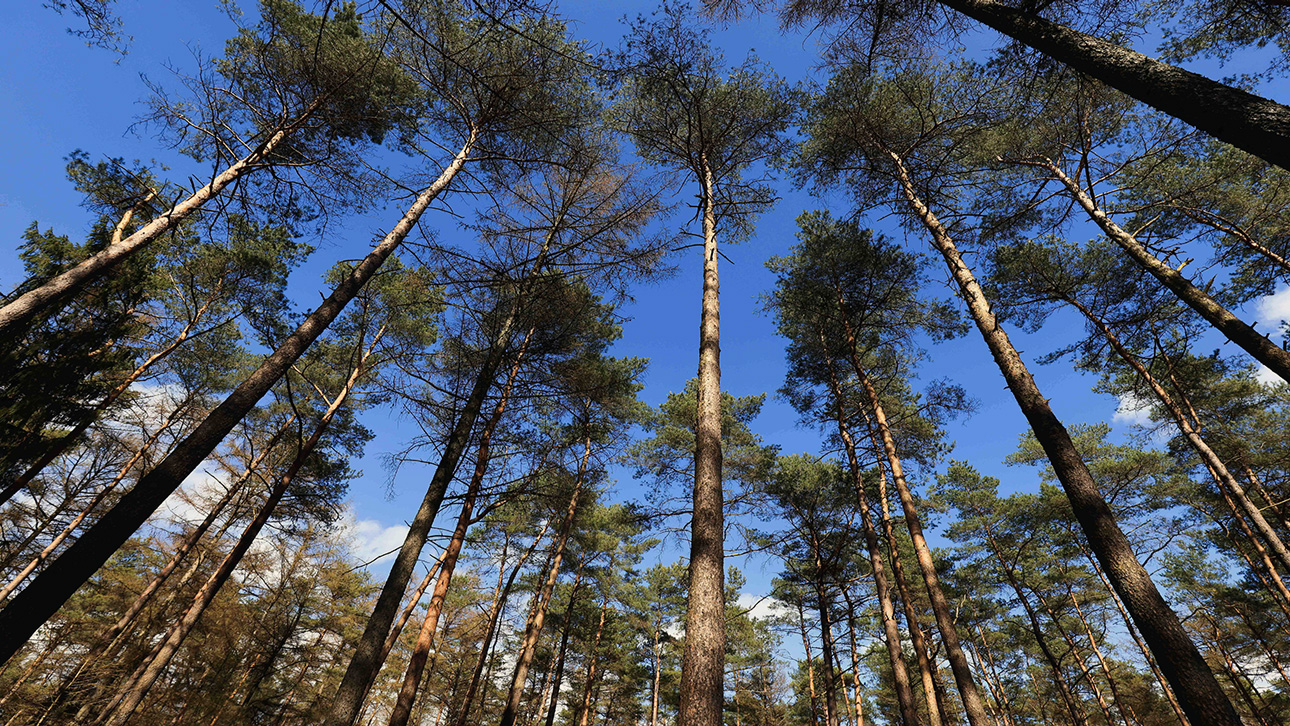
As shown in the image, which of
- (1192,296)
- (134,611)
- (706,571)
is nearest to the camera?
(706,571)

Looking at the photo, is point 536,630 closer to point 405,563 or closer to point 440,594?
point 440,594

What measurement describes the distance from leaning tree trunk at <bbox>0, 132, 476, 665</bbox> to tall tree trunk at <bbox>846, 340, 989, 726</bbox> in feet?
27.1

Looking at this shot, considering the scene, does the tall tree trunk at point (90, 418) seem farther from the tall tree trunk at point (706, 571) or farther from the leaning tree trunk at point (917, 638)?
the leaning tree trunk at point (917, 638)

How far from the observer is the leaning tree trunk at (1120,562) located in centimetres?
288

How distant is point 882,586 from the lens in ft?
28.6

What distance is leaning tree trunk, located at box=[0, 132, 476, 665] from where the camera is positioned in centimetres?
328

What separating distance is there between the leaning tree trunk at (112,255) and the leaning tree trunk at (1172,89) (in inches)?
296

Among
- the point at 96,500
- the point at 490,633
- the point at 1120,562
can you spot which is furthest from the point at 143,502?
the point at 490,633

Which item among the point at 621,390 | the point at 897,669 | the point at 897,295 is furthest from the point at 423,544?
the point at 897,295

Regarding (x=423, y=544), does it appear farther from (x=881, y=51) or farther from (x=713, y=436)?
(x=881, y=51)

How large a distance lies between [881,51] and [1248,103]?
18.8ft

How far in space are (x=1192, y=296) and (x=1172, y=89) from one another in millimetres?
5875

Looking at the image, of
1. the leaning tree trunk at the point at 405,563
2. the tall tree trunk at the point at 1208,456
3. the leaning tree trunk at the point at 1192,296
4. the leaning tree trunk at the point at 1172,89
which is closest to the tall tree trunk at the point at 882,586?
the leaning tree trunk at the point at 1192,296

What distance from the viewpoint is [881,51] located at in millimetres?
7176
